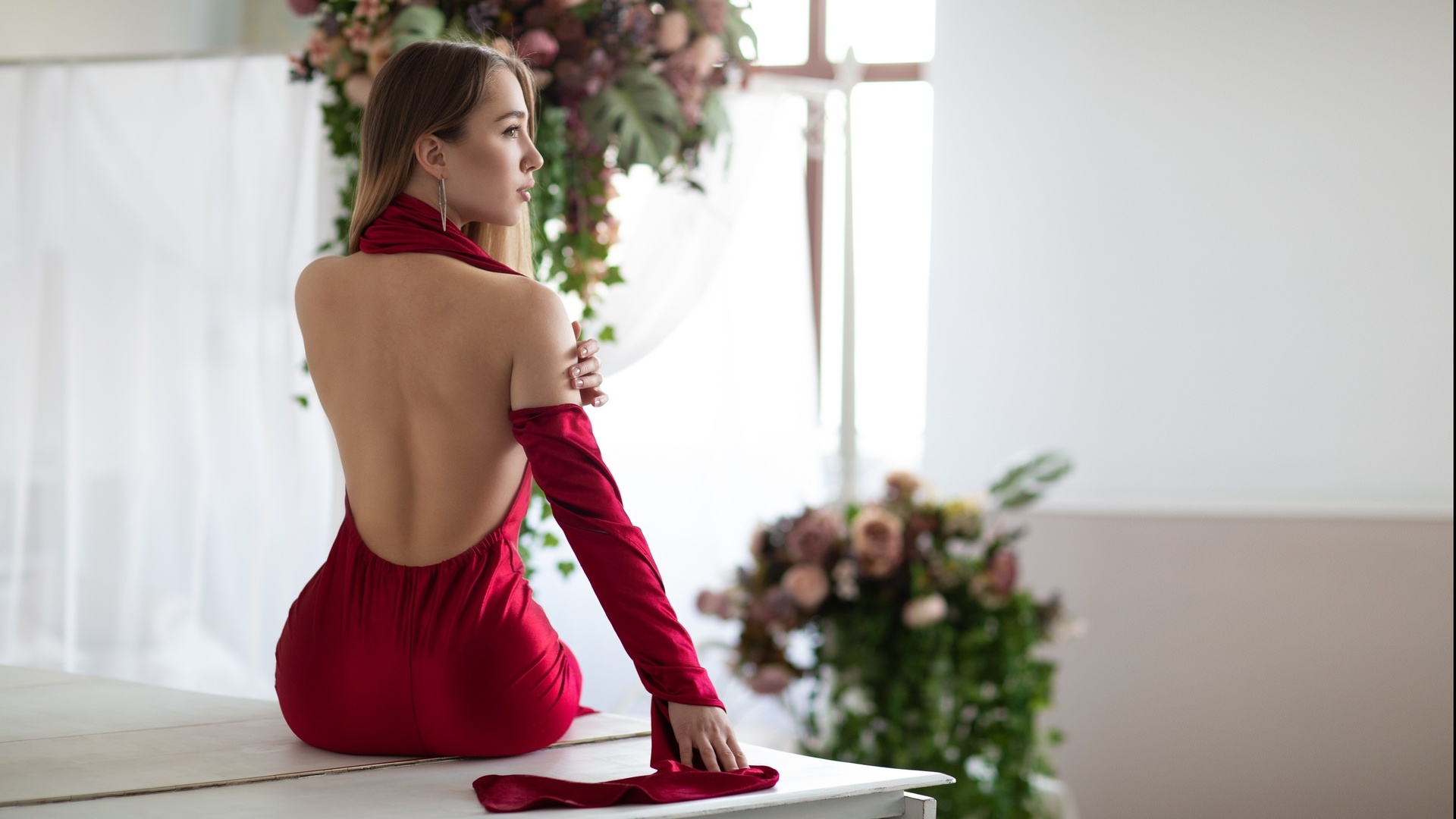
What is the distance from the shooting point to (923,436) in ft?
12.6

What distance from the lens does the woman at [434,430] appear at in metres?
1.29

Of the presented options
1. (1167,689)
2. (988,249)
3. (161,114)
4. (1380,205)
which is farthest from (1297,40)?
(161,114)

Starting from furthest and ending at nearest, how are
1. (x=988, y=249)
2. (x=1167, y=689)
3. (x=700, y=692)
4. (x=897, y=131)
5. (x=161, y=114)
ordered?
1. (x=897, y=131)
2. (x=988, y=249)
3. (x=1167, y=689)
4. (x=161, y=114)
5. (x=700, y=692)

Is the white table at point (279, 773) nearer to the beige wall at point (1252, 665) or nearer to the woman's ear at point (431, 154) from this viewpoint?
the woman's ear at point (431, 154)

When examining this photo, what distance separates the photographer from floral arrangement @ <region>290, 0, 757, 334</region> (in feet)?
7.80

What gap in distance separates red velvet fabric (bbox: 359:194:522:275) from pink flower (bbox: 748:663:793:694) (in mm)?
1670

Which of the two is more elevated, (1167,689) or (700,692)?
(700,692)

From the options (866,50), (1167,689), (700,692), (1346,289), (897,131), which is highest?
(866,50)

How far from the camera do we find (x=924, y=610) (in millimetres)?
2629

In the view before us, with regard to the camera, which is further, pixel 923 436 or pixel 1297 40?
pixel 923 436

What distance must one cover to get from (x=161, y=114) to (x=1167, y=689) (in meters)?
2.73

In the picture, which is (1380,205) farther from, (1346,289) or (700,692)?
(700,692)

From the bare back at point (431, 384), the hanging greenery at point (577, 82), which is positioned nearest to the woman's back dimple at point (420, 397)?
the bare back at point (431, 384)

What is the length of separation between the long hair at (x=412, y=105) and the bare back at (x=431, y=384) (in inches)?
3.1
